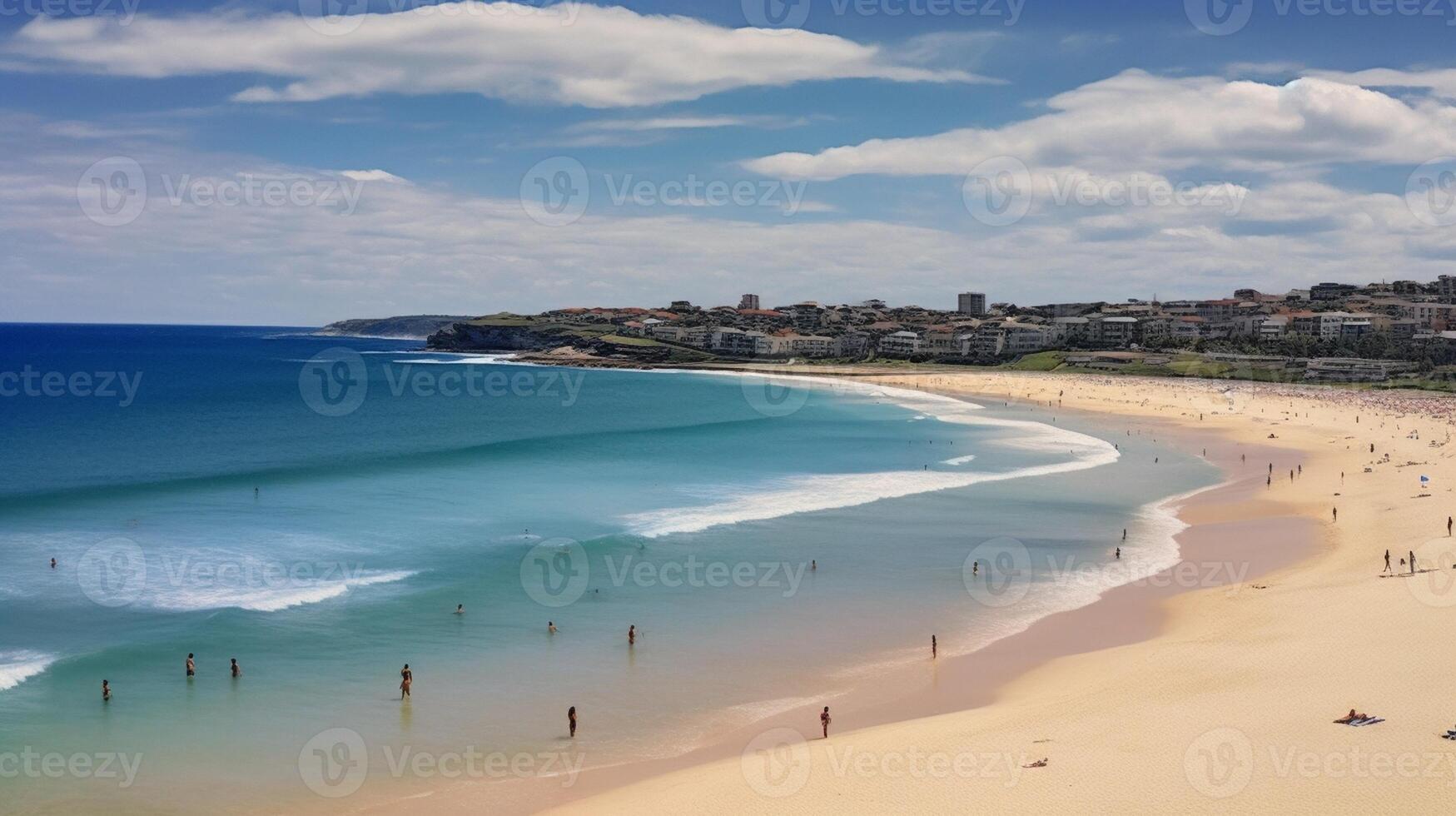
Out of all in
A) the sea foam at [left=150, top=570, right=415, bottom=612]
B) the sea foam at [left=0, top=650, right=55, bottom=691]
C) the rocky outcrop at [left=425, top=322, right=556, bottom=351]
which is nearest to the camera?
the sea foam at [left=0, top=650, right=55, bottom=691]

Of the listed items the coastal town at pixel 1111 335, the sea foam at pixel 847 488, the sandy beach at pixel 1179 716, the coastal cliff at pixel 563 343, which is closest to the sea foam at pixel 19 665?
the sandy beach at pixel 1179 716

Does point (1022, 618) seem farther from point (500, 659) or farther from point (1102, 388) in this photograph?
point (1102, 388)

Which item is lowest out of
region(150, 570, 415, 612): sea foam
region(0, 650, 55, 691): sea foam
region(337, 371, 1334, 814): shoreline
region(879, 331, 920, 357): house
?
region(337, 371, 1334, 814): shoreline

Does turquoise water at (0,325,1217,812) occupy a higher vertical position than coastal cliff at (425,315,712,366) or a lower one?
lower

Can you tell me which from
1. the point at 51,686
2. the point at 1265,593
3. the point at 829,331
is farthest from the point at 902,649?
the point at 829,331

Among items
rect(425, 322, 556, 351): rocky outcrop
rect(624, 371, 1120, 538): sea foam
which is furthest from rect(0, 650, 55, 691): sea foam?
rect(425, 322, 556, 351): rocky outcrop

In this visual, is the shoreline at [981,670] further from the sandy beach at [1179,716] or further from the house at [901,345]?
the house at [901,345]

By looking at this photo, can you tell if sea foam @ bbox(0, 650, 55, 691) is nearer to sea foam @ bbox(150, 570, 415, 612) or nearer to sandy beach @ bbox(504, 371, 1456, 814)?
sea foam @ bbox(150, 570, 415, 612)
